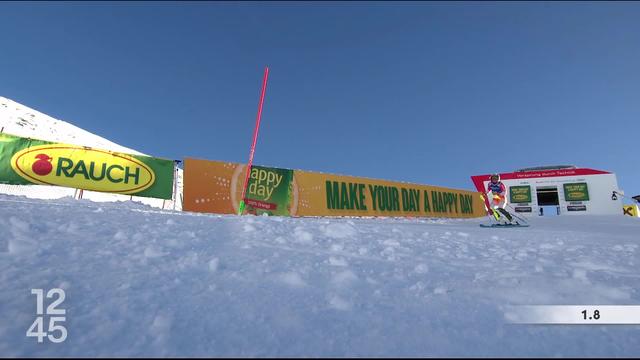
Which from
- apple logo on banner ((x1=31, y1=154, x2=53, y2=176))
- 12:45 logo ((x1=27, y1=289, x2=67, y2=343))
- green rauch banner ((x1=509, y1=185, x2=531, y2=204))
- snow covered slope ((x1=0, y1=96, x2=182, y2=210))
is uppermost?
snow covered slope ((x1=0, y1=96, x2=182, y2=210))

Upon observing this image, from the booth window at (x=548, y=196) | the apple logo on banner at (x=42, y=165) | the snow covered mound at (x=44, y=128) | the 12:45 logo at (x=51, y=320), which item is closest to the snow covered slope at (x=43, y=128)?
the snow covered mound at (x=44, y=128)

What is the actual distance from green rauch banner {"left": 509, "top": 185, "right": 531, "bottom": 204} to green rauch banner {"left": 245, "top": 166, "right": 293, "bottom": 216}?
2330cm

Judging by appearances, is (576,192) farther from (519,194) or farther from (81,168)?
(81,168)

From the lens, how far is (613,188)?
1033 inches

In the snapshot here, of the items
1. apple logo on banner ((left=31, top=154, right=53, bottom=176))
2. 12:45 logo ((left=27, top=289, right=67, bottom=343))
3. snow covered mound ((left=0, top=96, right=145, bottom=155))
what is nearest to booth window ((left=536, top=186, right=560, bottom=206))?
apple logo on banner ((left=31, top=154, right=53, bottom=176))

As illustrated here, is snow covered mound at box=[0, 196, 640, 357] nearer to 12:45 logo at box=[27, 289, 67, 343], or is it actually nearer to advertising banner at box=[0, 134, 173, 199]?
12:45 logo at box=[27, 289, 67, 343]

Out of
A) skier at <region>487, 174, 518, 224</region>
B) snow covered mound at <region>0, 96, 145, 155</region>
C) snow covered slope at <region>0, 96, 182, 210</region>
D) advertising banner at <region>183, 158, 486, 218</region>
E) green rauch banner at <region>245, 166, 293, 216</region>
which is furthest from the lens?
snow covered mound at <region>0, 96, 145, 155</region>

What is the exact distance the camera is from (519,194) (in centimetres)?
2830

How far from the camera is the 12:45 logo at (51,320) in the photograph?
1.54 meters

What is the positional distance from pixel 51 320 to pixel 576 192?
110 ft

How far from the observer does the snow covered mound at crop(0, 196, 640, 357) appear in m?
1.54

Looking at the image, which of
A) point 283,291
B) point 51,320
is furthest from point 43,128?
point 283,291

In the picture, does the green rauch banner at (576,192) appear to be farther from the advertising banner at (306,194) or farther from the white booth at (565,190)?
the advertising banner at (306,194)

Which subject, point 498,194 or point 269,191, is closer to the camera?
point 498,194
